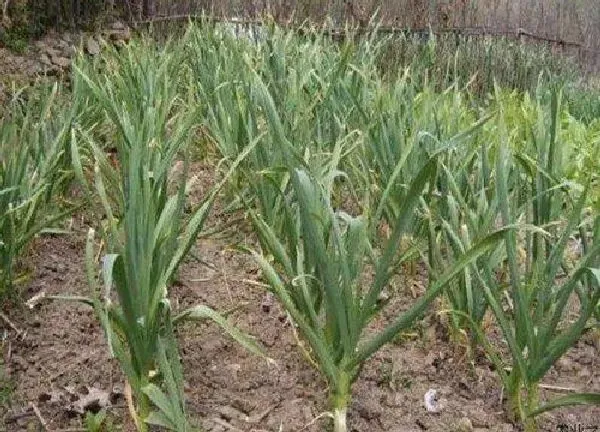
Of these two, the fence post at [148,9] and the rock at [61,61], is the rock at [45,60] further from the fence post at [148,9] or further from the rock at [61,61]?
the fence post at [148,9]

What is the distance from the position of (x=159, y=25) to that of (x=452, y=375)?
5.89 m

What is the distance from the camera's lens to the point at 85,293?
6.21ft

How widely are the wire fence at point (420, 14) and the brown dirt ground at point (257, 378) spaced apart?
4685mm

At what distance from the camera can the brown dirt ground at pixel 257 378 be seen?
1423mm

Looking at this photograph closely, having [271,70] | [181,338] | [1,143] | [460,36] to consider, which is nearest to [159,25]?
[460,36]

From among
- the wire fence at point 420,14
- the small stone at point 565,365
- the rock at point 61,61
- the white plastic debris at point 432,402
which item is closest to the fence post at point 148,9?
the wire fence at point 420,14

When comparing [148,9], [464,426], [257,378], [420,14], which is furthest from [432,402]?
[420,14]

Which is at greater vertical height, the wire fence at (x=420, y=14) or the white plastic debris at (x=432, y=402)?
the wire fence at (x=420, y=14)

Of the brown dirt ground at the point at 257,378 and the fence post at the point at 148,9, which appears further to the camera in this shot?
the fence post at the point at 148,9

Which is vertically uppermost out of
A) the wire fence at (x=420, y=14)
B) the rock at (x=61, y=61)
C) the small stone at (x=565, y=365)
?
the wire fence at (x=420, y=14)

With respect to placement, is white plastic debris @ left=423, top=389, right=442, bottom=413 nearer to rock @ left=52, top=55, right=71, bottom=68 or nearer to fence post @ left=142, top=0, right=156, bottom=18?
rock @ left=52, top=55, right=71, bottom=68

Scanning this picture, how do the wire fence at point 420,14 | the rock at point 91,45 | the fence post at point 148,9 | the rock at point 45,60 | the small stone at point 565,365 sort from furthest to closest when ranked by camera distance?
the fence post at point 148,9 → the wire fence at point 420,14 → the rock at point 91,45 → the rock at point 45,60 → the small stone at point 565,365

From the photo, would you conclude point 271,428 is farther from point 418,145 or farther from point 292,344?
point 418,145

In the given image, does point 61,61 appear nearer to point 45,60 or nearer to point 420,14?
point 45,60
